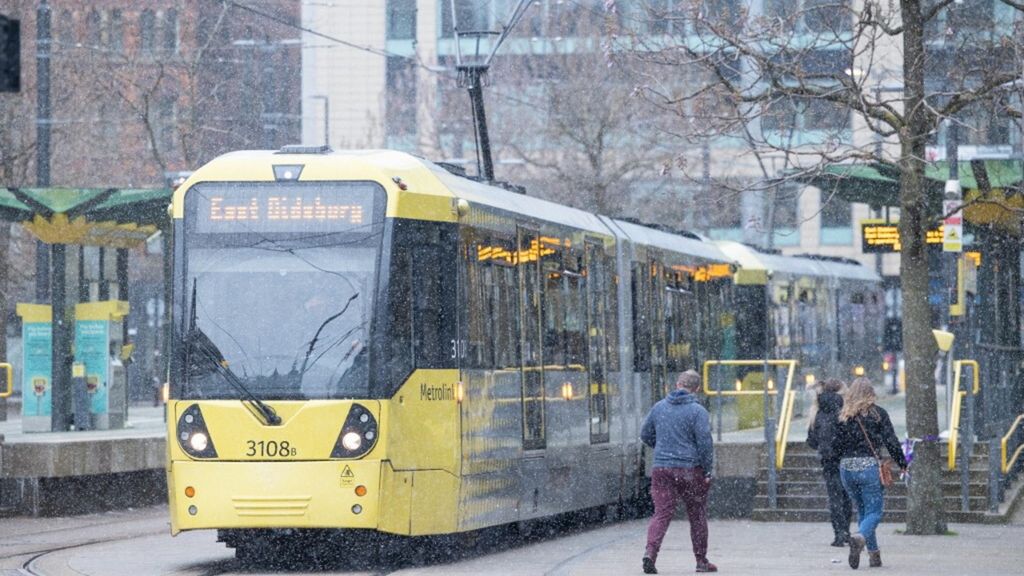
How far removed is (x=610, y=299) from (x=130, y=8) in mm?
35436

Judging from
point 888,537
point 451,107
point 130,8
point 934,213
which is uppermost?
point 130,8

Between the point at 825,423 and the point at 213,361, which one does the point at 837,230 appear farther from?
the point at 213,361

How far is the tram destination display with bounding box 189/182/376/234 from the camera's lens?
15.7 metres

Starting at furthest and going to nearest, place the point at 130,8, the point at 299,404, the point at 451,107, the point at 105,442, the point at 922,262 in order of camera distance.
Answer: the point at 130,8 < the point at 451,107 < the point at 105,442 < the point at 922,262 < the point at 299,404

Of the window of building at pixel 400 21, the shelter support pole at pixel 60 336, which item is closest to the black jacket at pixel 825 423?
the shelter support pole at pixel 60 336

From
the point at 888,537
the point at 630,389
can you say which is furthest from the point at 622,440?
the point at 888,537

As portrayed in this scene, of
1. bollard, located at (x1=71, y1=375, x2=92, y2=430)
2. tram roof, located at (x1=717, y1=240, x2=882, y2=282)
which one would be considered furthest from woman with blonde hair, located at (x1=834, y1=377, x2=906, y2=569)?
tram roof, located at (x1=717, y1=240, x2=882, y2=282)

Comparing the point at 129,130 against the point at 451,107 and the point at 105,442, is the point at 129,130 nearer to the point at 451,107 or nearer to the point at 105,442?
the point at 451,107

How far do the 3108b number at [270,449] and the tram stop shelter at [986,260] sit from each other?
22.7 ft

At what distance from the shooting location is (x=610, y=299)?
70.7 ft

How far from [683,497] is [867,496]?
150 centimetres

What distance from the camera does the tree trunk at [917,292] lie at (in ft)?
62.1

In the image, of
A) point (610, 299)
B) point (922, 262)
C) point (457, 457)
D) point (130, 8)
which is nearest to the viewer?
point (457, 457)

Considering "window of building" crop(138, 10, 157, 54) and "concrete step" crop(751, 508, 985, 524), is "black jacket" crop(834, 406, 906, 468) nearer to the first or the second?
"concrete step" crop(751, 508, 985, 524)
